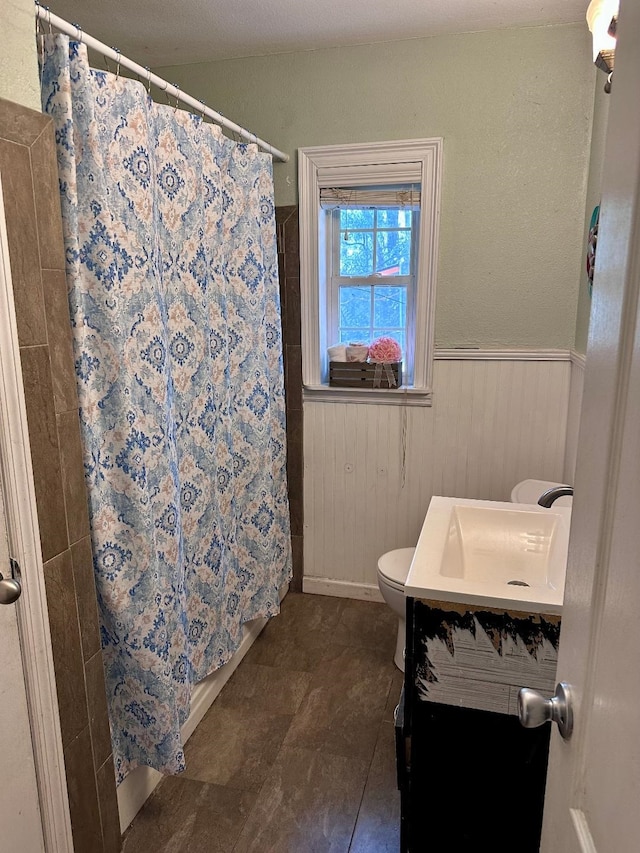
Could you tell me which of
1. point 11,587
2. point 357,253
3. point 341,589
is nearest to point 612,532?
point 11,587

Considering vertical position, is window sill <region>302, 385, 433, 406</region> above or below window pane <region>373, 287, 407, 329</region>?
below

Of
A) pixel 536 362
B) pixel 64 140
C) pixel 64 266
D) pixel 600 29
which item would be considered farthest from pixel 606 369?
pixel 536 362

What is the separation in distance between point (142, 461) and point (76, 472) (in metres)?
0.19

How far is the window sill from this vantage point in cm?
273

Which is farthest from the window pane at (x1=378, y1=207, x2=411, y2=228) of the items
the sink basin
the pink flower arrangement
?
the sink basin

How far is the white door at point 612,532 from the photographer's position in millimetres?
619

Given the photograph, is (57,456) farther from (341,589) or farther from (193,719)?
(341,589)

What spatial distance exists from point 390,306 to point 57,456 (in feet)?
6.09

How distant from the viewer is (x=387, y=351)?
107 inches

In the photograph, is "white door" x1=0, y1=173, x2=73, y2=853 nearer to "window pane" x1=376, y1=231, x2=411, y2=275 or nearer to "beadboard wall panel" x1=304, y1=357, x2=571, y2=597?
"beadboard wall panel" x1=304, y1=357, x2=571, y2=597

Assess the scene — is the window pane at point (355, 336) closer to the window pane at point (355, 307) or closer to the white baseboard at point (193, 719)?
the window pane at point (355, 307)

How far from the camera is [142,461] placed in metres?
1.54

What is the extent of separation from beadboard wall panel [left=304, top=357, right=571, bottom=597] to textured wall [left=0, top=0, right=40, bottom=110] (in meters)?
1.84

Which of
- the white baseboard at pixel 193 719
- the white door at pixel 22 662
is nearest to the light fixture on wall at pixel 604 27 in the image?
the white door at pixel 22 662
